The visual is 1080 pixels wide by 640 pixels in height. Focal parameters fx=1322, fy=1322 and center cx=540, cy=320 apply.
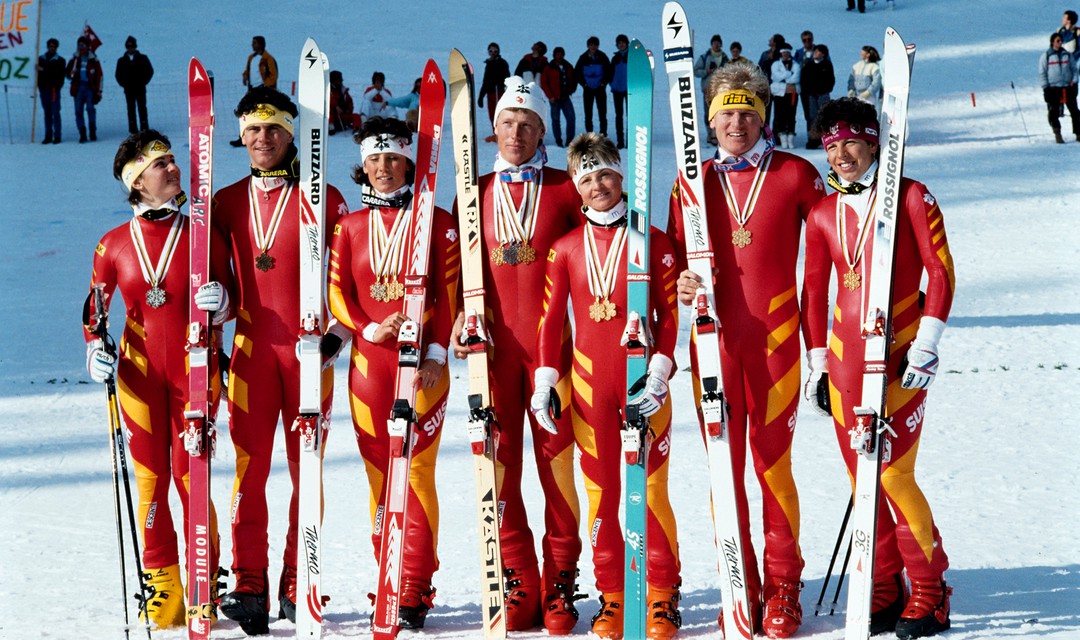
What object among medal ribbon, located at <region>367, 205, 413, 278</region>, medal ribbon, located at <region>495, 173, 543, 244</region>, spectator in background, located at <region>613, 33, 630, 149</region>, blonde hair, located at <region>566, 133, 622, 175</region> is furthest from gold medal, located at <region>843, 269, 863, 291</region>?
spectator in background, located at <region>613, 33, 630, 149</region>

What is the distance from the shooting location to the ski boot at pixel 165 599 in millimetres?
5785

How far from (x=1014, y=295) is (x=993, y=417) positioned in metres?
3.39

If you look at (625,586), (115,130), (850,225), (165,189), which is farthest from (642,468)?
(115,130)

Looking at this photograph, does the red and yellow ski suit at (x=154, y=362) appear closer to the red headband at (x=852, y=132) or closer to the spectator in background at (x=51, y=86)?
the red headband at (x=852, y=132)

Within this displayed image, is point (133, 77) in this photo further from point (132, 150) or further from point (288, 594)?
point (288, 594)

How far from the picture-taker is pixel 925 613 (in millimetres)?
5258

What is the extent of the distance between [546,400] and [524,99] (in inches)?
51.5

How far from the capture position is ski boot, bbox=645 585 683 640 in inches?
211

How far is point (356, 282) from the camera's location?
571 cm

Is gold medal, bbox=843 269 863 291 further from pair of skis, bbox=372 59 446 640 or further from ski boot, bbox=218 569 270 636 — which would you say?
ski boot, bbox=218 569 270 636

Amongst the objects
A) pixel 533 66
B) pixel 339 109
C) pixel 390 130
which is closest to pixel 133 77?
pixel 339 109

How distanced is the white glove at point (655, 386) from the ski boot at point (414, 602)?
1.28 metres

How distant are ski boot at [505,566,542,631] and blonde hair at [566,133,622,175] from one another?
1726 millimetres

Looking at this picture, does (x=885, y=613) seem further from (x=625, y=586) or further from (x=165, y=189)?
(x=165, y=189)
